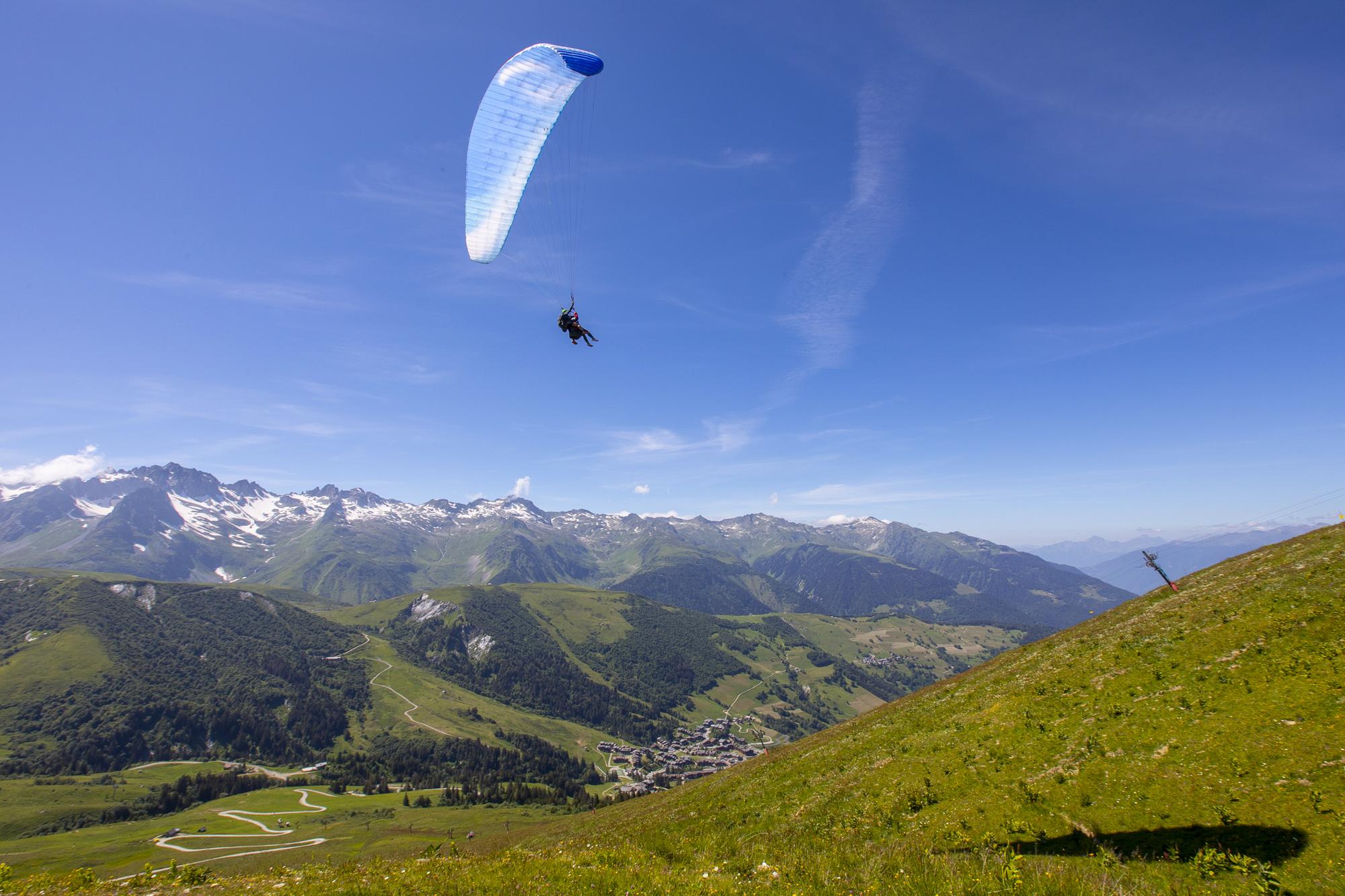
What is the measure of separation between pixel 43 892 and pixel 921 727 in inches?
1435

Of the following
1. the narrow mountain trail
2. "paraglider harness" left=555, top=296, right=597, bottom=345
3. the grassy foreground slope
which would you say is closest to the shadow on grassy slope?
the grassy foreground slope

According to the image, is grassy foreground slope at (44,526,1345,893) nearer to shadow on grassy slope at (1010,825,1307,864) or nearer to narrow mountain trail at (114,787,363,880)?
shadow on grassy slope at (1010,825,1307,864)

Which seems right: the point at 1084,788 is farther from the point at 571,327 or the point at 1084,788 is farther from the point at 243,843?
the point at 243,843

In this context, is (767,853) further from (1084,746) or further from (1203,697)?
(1203,697)

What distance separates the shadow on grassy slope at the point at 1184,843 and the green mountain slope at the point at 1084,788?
0.21 ft

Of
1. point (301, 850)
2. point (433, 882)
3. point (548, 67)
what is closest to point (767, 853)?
point (433, 882)

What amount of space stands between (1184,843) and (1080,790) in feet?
16.4

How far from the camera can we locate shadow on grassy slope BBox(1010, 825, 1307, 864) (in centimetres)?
1210

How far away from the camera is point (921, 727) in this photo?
3186cm

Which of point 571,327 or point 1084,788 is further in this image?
point 571,327

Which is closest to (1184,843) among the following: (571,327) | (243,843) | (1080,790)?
(1080,790)

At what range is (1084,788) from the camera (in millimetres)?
18266

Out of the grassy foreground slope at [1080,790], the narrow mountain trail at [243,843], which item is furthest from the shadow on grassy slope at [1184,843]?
the narrow mountain trail at [243,843]

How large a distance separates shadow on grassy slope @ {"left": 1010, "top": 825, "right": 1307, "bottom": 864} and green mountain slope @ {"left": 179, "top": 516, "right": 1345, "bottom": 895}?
0.21ft
